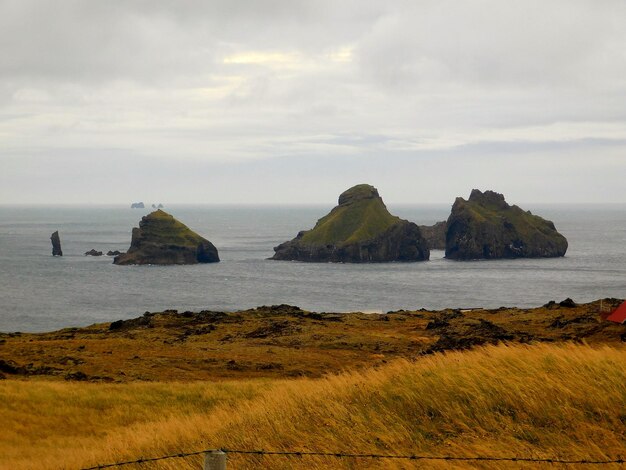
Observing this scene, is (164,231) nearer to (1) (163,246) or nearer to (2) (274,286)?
(1) (163,246)

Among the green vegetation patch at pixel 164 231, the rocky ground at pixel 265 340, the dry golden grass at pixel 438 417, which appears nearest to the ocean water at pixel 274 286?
the green vegetation patch at pixel 164 231

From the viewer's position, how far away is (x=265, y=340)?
2195 inches

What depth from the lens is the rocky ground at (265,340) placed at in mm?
41719

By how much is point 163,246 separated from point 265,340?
470 ft

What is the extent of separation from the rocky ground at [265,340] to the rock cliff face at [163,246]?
120234 millimetres

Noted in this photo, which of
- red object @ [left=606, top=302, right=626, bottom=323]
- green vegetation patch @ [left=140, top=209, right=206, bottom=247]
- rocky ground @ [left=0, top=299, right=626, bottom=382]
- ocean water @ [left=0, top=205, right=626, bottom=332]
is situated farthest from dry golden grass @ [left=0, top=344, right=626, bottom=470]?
green vegetation patch @ [left=140, top=209, right=206, bottom=247]

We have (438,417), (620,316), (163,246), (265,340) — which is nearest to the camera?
(438,417)

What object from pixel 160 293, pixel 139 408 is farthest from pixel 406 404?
pixel 160 293

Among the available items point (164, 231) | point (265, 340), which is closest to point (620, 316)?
Result: point (265, 340)

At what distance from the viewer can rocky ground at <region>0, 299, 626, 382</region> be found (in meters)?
41.7

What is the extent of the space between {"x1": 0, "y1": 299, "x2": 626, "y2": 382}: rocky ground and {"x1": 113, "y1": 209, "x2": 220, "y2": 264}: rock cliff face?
120 m

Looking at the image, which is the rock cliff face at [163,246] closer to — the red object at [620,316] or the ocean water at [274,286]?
the ocean water at [274,286]

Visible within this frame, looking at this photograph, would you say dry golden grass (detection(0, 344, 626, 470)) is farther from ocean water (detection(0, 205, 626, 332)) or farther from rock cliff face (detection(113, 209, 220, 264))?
rock cliff face (detection(113, 209, 220, 264))

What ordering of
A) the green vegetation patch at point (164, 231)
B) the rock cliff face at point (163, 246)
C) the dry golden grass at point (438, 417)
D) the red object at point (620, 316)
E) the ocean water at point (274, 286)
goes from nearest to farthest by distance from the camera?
1. the dry golden grass at point (438, 417)
2. the red object at point (620, 316)
3. the ocean water at point (274, 286)
4. the rock cliff face at point (163, 246)
5. the green vegetation patch at point (164, 231)
